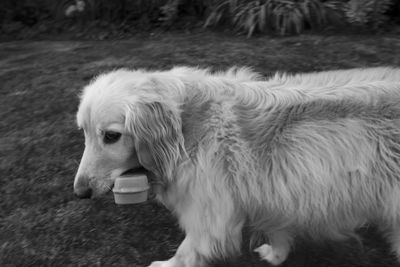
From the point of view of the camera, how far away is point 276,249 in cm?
267

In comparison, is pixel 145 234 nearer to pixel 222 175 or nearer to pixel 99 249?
pixel 99 249

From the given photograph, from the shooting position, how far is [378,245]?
9.11 ft

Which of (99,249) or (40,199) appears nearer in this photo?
(99,249)

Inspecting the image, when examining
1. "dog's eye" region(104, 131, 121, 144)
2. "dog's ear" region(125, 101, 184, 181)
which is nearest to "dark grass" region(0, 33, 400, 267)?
"dog's ear" region(125, 101, 184, 181)

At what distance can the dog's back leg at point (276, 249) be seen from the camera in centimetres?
254

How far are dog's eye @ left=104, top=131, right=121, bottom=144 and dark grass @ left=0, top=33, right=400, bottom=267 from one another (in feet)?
3.41

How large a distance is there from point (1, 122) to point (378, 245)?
12.3 ft

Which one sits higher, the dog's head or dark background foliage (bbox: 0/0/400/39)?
the dog's head

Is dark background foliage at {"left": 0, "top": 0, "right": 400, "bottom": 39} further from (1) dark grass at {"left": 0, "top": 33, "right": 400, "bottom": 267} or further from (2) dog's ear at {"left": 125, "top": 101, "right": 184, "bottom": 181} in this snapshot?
(2) dog's ear at {"left": 125, "top": 101, "right": 184, "bottom": 181}

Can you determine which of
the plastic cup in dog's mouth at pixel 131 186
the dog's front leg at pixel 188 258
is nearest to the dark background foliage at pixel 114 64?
the dog's front leg at pixel 188 258

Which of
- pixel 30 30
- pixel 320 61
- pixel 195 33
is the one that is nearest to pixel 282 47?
pixel 320 61

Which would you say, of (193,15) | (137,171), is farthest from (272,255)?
(193,15)

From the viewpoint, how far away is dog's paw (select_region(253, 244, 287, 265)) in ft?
8.78

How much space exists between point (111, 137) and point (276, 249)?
126cm
